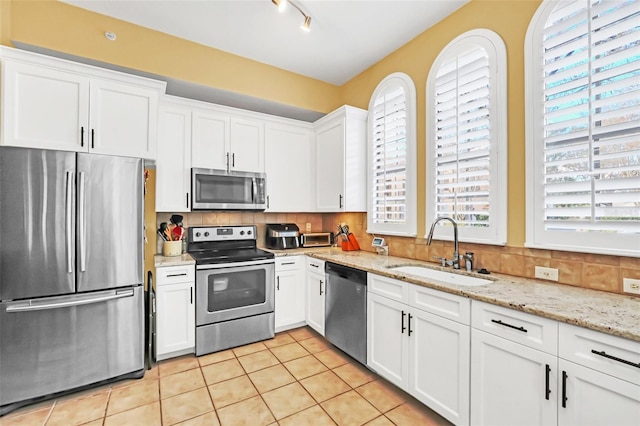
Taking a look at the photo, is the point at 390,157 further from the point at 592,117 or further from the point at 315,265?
the point at 592,117

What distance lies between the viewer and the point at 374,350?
91.8 inches

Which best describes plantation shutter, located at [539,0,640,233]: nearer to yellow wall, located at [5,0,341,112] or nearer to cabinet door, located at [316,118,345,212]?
cabinet door, located at [316,118,345,212]

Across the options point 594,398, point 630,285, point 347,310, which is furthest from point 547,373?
point 347,310

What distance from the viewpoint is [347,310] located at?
8.63 feet

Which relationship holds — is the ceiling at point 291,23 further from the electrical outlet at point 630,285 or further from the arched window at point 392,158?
the electrical outlet at point 630,285

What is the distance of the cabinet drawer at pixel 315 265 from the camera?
3035mm

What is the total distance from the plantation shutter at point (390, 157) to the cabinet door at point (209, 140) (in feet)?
5.44

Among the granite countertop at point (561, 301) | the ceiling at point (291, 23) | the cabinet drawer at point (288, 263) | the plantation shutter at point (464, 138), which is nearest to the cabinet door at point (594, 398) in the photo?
the granite countertop at point (561, 301)

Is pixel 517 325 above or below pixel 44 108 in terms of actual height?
below

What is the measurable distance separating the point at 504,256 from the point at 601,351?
0.97 metres

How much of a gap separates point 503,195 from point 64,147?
10.6ft

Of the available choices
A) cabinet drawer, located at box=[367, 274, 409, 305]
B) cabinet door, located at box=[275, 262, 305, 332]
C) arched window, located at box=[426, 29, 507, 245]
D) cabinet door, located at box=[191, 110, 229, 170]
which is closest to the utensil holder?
cabinet door, located at box=[191, 110, 229, 170]

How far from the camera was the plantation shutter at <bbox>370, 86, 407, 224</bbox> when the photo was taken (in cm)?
284

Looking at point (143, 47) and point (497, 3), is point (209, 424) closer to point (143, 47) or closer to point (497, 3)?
point (143, 47)
